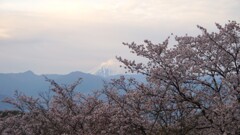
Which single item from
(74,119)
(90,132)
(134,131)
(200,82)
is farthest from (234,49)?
(74,119)

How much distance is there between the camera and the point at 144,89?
477 inches

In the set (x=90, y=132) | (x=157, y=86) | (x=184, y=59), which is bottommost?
(x=90, y=132)

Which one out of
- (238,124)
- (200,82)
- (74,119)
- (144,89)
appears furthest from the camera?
(74,119)

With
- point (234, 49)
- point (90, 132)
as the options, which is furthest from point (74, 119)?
point (234, 49)

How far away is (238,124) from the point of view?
11234mm

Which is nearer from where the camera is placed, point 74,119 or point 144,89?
point 144,89

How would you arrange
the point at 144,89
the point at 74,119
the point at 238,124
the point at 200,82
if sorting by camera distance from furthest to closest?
the point at 74,119, the point at 200,82, the point at 144,89, the point at 238,124

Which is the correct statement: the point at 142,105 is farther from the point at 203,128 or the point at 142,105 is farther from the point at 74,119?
the point at 74,119

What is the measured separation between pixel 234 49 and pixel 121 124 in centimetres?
488

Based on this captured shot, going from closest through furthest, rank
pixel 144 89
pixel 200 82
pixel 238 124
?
pixel 238 124 < pixel 144 89 < pixel 200 82

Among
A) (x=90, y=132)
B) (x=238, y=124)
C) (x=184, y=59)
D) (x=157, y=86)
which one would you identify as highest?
(x=184, y=59)

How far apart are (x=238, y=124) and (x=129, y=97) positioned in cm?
347

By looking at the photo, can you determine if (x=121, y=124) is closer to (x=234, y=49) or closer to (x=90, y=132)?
(x=90, y=132)

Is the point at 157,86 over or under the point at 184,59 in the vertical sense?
under
